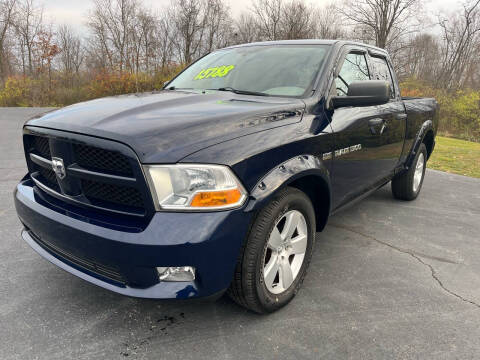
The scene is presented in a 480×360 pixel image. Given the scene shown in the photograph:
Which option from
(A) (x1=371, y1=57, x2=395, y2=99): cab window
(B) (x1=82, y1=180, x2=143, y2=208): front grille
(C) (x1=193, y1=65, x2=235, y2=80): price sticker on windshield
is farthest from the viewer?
(A) (x1=371, y1=57, x2=395, y2=99): cab window

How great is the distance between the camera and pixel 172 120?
189 centimetres

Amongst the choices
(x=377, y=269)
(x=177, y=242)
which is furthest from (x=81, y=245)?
(x=377, y=269)

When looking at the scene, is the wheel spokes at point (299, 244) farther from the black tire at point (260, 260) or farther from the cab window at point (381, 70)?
the cab window at point (381, 70)

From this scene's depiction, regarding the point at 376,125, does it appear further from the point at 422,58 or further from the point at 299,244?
the point at 422,58

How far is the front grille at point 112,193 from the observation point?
177 cm

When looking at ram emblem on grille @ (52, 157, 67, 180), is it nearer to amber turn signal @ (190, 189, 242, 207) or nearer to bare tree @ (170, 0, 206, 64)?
amber turn signal @ (190, 189, 242, 207)

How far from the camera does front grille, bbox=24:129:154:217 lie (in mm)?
1692

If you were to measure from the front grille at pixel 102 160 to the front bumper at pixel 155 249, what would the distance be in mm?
265

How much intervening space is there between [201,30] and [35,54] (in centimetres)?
1434

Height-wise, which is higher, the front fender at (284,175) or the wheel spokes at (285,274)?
the front fender at (284,175)

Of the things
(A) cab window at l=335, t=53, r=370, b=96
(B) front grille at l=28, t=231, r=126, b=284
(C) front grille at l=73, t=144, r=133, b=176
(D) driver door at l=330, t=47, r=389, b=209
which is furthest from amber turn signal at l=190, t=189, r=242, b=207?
(A) cab window at l=335, t=53, r=370, b=96

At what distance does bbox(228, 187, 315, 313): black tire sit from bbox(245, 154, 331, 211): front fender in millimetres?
95

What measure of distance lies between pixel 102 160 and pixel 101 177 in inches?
3.5

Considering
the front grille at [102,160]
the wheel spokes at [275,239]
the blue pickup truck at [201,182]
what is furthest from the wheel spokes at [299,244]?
the front grille at [102,160]
